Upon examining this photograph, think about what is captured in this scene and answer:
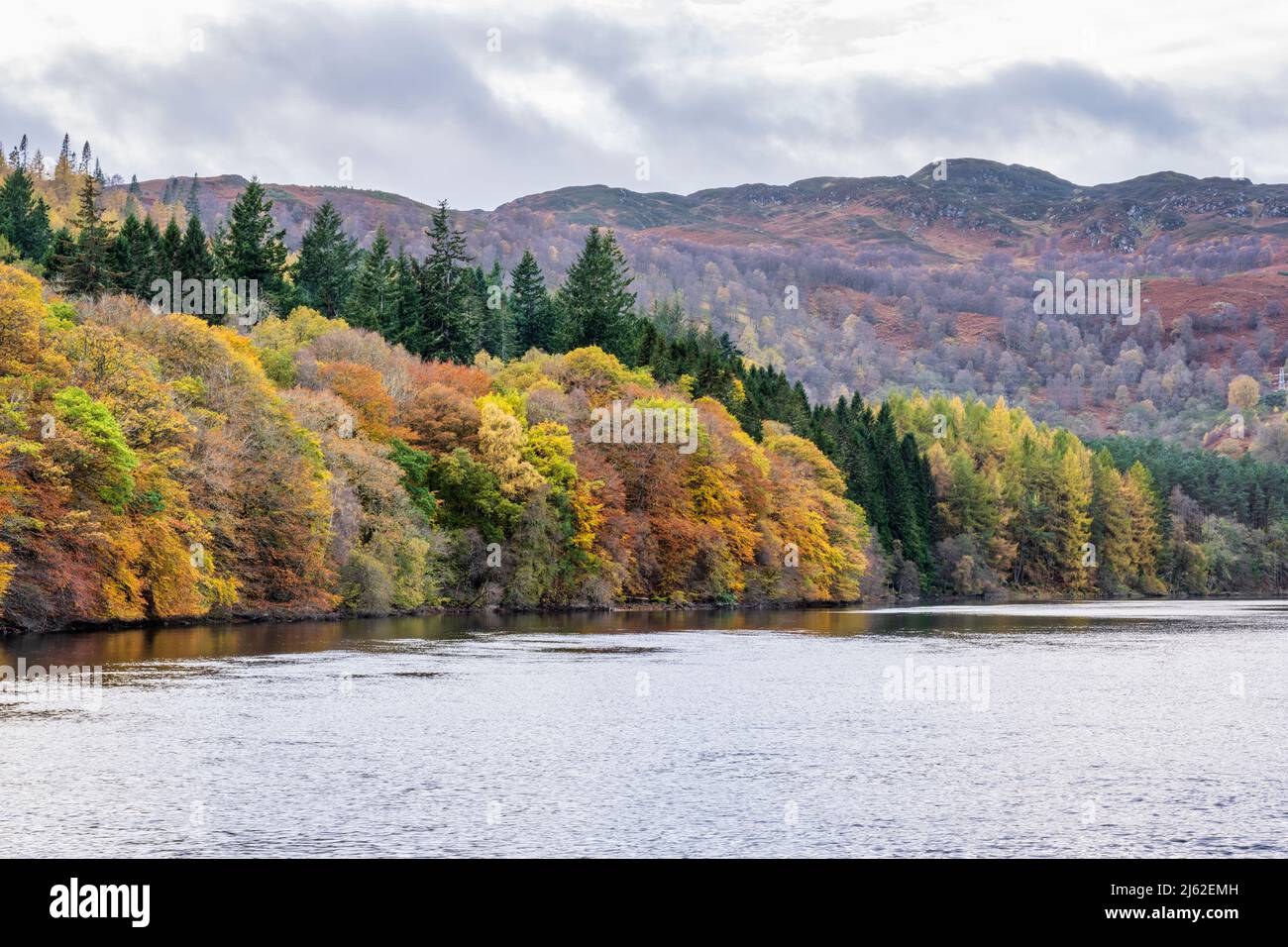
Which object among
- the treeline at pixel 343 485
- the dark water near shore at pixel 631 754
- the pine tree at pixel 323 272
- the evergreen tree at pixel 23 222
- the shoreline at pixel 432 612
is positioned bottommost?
Answer: the shoreline at pixel 432 612

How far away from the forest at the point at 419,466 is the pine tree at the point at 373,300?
352mm

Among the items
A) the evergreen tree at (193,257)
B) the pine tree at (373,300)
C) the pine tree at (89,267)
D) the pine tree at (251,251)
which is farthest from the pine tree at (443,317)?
the pine tree at (89,267)

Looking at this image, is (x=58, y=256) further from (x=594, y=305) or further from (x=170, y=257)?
(x=594, y=305)

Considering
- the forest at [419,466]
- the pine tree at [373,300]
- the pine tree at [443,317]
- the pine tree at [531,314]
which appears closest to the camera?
the forest at [419,466]

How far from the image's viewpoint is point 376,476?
278 ft

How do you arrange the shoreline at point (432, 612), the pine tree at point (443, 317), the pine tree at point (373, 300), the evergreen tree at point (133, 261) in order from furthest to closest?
the pine tree at point (443, 317)
the pine tree at point (373, 300)
the evergreen tree at point (133, 261)
the shoreline at point (432, 612)

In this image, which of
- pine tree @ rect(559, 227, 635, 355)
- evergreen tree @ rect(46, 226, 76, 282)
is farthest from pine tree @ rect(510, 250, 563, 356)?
evergreen tree @ rect(46, 226, 76, 282)

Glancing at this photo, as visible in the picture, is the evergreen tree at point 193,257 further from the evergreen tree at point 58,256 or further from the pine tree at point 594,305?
the pine tree at point 594,305

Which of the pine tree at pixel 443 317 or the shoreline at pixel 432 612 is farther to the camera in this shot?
the pine tree at pixel 443 317

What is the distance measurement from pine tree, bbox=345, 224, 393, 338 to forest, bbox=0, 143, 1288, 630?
13.9 inches

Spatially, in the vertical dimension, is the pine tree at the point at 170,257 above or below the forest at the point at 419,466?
above

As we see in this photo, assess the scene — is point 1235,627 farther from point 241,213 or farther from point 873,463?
point 241,213

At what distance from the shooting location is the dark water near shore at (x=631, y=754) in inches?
895
